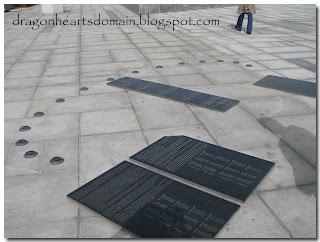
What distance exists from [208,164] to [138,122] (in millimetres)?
1745

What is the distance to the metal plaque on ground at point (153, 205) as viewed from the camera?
10.4ft

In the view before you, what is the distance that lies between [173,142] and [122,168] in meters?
0.98

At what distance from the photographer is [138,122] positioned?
5.54 m

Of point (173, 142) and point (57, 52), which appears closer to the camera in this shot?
point (173, 142)

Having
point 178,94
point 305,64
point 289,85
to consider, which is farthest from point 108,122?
point 305,64

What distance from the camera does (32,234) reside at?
3.18m

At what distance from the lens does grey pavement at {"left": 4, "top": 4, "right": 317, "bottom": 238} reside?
340 centimetres

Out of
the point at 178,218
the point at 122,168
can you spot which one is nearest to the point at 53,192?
the point at 122,168

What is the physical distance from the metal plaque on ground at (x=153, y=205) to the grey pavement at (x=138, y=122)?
0.12m

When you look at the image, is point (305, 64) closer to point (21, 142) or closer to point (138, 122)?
point (138, 122)

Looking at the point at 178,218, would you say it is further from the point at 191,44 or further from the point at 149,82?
the point at 191,44

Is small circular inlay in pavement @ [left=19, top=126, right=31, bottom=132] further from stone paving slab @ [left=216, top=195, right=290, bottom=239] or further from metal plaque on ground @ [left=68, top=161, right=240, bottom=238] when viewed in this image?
stone paving slab @ [left=216, top=195, right=290, bottom=239]

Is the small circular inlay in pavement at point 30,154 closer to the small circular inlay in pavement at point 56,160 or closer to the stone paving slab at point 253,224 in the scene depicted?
the small circular inlay in pavement at point 56,160

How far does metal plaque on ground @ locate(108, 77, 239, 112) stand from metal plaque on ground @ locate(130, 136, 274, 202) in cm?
151
